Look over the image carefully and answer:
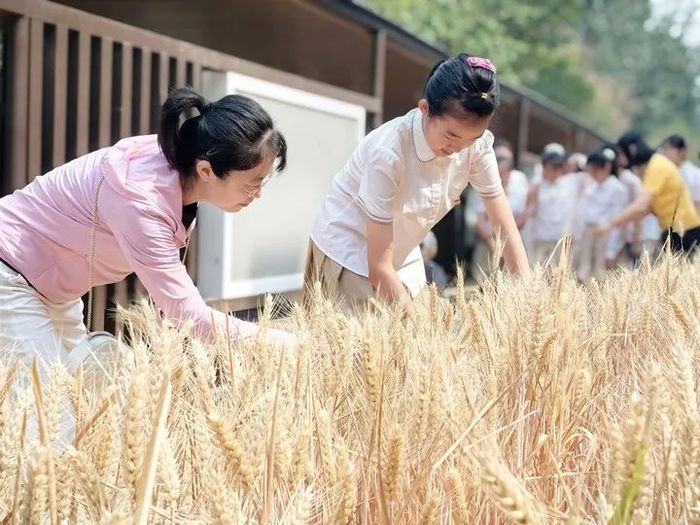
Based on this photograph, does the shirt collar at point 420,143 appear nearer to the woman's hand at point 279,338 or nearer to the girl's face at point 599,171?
the woman's hand at point 279,338

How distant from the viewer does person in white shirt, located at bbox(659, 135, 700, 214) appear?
621 cm

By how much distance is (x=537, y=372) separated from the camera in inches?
61.6

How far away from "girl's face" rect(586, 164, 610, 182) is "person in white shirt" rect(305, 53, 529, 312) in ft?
16.1

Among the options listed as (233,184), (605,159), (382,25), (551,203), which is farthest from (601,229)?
(233,184)

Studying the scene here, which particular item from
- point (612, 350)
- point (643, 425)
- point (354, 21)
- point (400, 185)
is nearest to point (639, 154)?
point (354, 21)

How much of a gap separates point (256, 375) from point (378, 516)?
14.4 inches

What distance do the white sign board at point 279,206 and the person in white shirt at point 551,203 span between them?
233cm

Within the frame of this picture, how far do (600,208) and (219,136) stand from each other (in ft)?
20.1

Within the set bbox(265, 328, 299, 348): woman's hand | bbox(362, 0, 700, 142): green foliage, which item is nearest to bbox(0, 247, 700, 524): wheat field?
bbox(265, 328, 299, 348): woman's hand

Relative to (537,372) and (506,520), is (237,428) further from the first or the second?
(537,372)

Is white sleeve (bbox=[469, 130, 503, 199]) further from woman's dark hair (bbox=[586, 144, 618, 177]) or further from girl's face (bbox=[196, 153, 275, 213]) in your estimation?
woman's dark hair (bbox=[586, 144, 618, 177])

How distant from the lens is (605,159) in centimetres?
766

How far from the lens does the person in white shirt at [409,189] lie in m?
2.54

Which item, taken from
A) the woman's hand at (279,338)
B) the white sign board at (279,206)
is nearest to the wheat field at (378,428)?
the woman's hand at (279,338)
